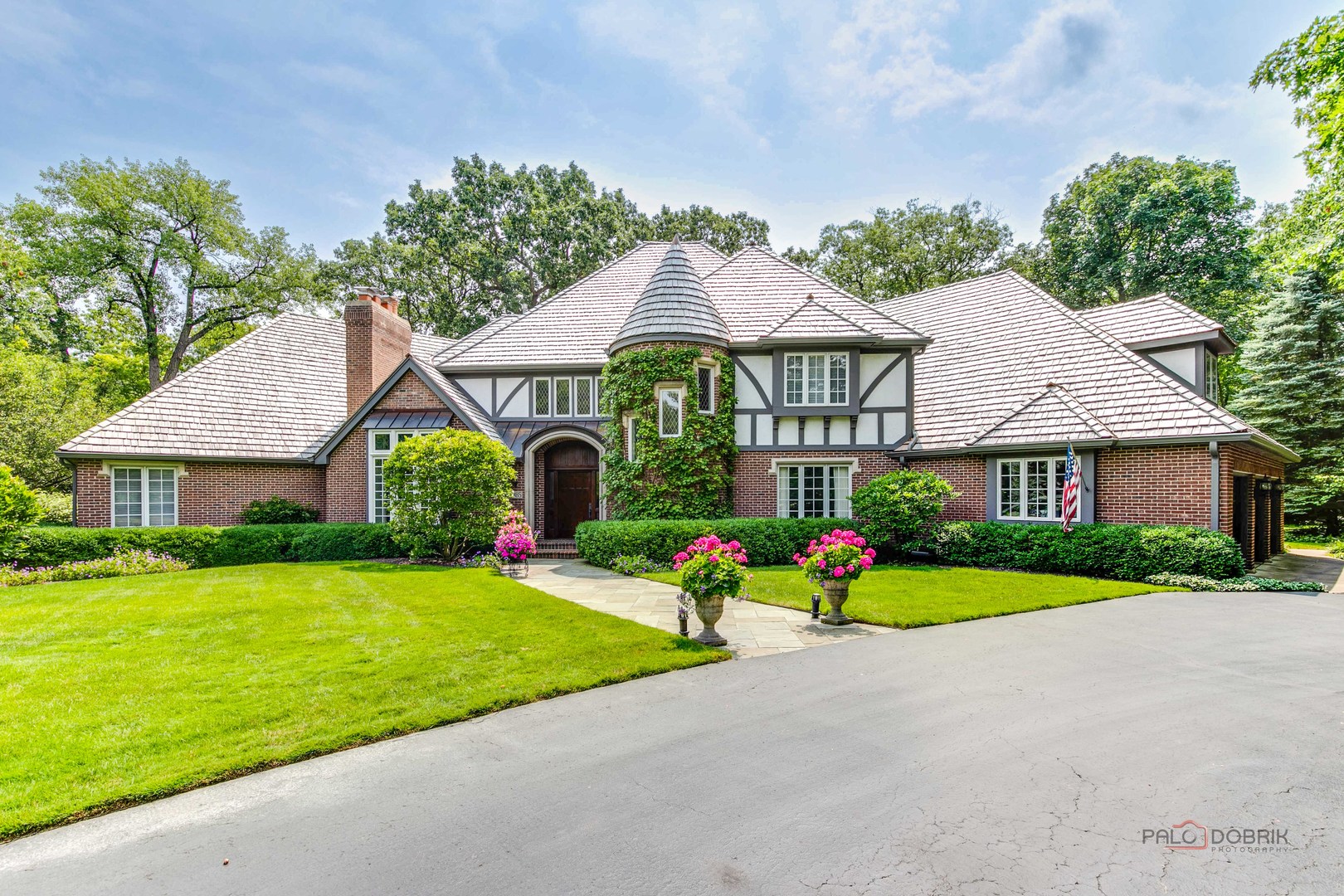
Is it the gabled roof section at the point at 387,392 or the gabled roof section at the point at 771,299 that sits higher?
the gabled roof section at the point at 771,299

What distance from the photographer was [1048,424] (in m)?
13.5

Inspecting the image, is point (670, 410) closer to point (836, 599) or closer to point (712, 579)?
point (836, 599)

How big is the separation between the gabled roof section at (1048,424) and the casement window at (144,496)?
833 inches

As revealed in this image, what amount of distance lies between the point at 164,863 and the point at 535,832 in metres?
1.92

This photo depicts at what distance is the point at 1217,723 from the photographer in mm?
4742

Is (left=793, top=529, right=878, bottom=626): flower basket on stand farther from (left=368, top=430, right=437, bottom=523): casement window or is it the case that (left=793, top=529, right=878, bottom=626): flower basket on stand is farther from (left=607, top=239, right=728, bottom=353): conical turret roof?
(left=368, top=430, right=437, bottom=523): casement window

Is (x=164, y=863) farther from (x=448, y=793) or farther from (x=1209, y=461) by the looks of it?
(x=1209, y=461)

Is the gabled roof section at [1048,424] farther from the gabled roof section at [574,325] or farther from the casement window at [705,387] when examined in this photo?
the gabled roof section at [574,325]

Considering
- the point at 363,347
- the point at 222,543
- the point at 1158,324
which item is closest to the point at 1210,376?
the point at 1158,324

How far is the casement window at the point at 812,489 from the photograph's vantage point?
16.2m

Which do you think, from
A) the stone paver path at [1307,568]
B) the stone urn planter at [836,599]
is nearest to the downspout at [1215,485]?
the stone paver path at [1307,568]

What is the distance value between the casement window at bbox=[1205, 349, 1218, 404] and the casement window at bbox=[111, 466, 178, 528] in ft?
91.8

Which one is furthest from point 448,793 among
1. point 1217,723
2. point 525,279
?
point 525,279

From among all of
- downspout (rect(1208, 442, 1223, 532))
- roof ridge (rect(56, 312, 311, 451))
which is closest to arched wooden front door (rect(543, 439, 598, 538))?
roof ridge (rect(56, 312, 311, 451))
